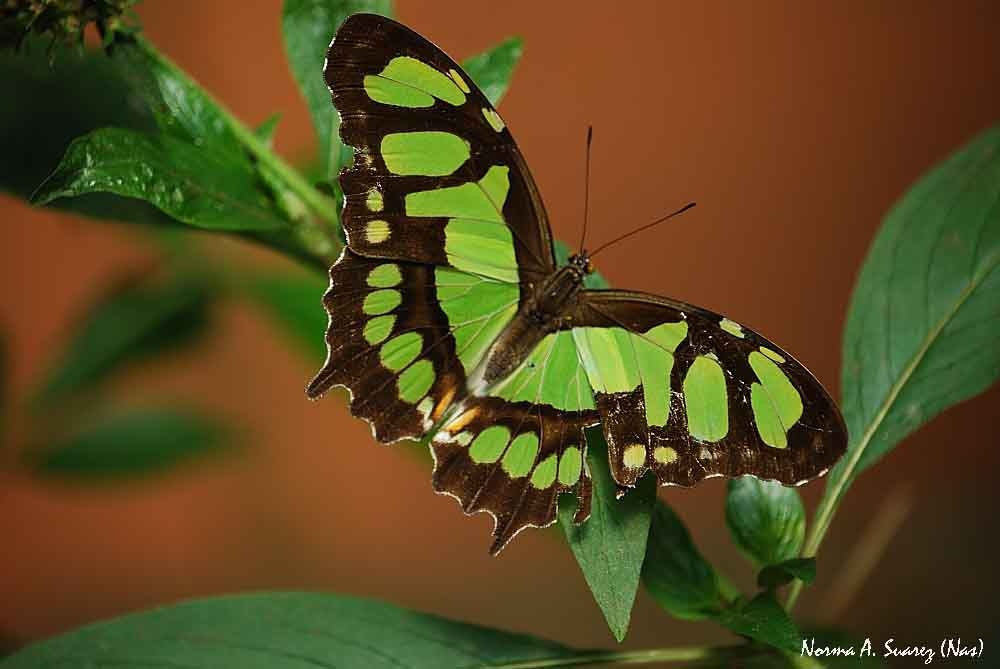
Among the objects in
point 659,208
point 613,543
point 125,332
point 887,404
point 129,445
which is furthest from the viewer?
point 659,208

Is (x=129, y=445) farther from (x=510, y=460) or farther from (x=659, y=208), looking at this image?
(x=659, y=208)

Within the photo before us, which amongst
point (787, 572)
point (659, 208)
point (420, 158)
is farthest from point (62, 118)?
point (659, 208)

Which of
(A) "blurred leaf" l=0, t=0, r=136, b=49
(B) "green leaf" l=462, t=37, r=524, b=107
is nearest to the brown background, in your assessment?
(B) "green leaf" l=462, t=37, r=524, b=107

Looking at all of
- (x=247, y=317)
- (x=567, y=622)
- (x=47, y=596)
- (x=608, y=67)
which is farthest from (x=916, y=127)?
(x=47, y=596)

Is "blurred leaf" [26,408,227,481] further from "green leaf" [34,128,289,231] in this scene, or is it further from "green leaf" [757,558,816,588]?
"green leaf" [757,558,816,588]

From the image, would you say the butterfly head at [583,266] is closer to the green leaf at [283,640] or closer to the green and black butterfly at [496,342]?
the green and black butterfly at [496,342]
